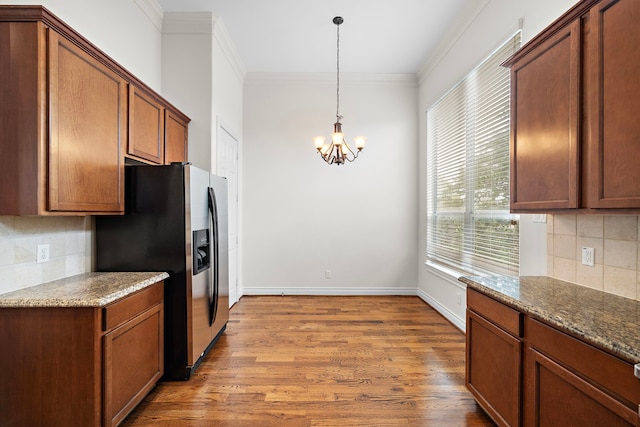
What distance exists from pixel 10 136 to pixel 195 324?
166cm

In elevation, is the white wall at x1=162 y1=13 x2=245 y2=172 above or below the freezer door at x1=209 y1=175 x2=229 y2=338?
above

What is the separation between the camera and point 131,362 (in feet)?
6.51

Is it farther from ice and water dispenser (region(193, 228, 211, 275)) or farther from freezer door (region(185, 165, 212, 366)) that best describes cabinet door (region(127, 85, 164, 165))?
ice and water dispenser (region(193, 228, 211, 275))

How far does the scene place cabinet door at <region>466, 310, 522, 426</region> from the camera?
1.66 m

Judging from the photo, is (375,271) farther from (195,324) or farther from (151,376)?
(151,376)

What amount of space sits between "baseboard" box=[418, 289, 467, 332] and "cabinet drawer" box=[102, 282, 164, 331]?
2669 millimetres

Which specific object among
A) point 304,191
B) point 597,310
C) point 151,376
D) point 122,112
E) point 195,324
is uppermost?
point 122,112

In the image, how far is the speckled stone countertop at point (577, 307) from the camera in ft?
3.89

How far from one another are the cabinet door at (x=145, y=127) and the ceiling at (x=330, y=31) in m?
1.32

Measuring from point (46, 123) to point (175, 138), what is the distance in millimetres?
1612

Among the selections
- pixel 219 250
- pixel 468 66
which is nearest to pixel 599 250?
pixel 468 66

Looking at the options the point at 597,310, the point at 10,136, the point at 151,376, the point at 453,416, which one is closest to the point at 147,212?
the point at 10,136

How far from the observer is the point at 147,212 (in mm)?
2443

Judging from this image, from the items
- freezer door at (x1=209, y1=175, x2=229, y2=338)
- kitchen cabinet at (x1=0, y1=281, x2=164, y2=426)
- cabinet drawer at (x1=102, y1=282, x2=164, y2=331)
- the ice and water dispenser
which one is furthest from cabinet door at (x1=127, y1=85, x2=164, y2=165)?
kitchen cabinet at (x1=0, y1=281, x2=164, y2=426)
